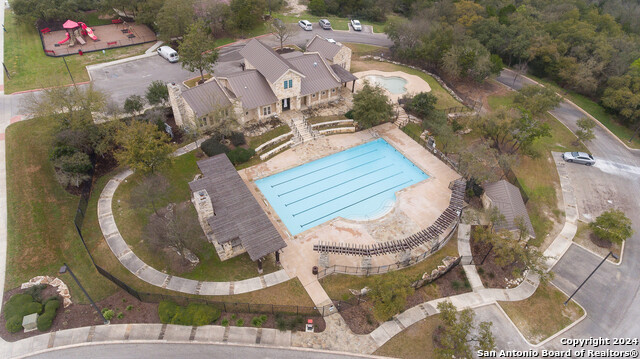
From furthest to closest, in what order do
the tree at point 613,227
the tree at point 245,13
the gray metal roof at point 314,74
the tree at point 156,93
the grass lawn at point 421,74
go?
1. the tree at point 245,13
2. the grass lawn at point 421,74
3. the gray metal roof at point 314,74
4. the tree at point 156,93
5. the tree at point 613,227

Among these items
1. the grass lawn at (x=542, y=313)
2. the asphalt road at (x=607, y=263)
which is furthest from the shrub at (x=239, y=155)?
the asphalt road at (x=607, y=263)

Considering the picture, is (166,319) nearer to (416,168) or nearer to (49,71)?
(416,168)

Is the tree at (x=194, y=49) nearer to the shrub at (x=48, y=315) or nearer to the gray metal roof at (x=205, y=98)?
the gray metal roof at (x=205, y=98)

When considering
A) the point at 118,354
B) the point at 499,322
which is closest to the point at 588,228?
the point at 499,322

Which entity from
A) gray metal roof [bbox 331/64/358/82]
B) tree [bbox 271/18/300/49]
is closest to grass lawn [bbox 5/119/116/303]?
gray metal roof [bbox 331/64/358/82]

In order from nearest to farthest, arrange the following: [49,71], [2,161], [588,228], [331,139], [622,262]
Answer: [622,262], [588,228], [2,161], [331,139], [49,71]

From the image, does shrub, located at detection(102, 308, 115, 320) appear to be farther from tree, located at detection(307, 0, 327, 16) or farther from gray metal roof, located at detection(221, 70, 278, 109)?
tree, located at detection(307, 0, 327, 16)
